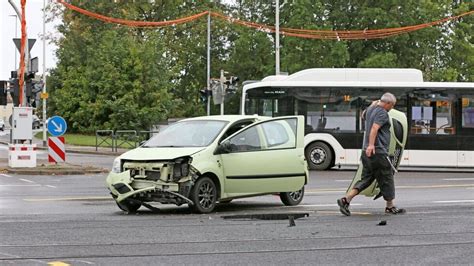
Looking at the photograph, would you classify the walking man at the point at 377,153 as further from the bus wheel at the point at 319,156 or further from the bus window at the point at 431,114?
the bus window at the point at 431,114

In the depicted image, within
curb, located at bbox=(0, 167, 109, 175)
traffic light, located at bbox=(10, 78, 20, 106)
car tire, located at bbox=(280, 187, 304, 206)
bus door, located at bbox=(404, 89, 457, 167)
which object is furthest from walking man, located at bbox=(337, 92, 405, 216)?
traffic light, located at bbox=(10, 78, 20, 106)

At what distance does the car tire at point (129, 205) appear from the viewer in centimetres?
1377

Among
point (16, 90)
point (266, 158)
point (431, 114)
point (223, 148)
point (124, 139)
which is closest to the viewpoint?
point (223, 148)

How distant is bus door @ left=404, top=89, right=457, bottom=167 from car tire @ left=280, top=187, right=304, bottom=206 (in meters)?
13.5

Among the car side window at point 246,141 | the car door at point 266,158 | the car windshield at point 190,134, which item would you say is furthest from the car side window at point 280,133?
the car windshield at point 190,134

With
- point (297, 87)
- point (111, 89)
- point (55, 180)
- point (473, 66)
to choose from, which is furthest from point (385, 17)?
point (55, 180)

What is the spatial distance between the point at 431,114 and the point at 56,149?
1223cm

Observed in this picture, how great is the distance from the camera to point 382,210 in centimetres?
1451

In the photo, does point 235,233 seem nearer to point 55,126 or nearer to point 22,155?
point 55,126

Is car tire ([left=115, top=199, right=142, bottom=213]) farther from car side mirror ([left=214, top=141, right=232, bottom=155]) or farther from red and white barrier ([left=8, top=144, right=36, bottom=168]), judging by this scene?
red and white barrier ([left=8, top=144, right=36, bottom=168])

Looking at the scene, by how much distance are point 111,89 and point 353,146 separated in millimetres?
32277

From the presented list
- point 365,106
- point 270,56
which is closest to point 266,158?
point 365,106

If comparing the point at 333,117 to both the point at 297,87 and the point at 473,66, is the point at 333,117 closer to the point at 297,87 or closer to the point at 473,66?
the point at 297,87

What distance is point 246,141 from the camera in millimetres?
14703
